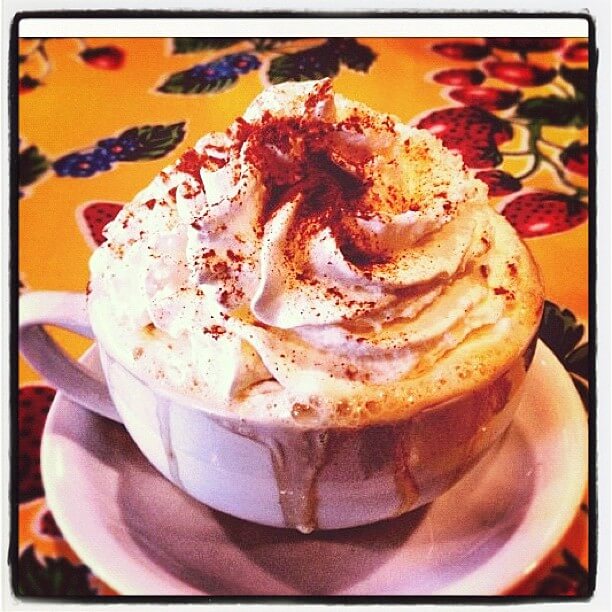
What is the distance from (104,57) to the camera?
91 cm

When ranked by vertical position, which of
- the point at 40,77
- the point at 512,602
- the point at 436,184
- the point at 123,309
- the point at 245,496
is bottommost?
the point at 512,602

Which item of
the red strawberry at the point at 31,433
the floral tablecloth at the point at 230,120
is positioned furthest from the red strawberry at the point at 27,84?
the red strawberry at the point at 31,433

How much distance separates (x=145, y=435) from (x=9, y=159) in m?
0.40

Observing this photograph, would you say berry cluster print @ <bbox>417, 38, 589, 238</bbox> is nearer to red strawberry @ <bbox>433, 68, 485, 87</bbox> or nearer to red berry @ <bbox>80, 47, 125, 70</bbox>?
red strawberry @ <bbox>433, 68, 485, 87</bbox>

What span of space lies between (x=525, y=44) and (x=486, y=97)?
93mm

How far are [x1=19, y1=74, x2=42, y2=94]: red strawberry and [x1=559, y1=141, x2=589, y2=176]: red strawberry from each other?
65 cm

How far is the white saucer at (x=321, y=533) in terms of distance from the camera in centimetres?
75

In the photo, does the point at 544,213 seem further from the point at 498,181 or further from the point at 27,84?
the point at 27,84

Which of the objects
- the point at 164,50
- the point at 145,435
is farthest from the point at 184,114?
the point at 145,435

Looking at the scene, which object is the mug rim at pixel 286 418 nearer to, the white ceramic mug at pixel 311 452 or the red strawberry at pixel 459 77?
the white ceramic mug at pixel 311 452

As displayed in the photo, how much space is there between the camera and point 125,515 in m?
0.80

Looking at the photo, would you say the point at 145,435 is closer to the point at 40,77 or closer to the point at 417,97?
the point at 40,77

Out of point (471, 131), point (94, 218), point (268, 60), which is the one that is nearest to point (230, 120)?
point (268, 60)

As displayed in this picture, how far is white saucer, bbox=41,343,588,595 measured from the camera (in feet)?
2.46
